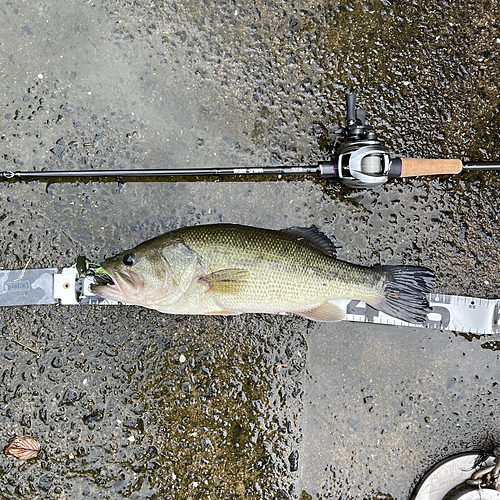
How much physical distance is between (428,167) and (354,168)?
1.91 ft

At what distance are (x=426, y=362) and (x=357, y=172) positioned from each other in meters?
1.57

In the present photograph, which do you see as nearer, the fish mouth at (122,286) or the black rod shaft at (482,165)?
the fish mouth at (122,286)

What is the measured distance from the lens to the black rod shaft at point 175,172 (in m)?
2.58

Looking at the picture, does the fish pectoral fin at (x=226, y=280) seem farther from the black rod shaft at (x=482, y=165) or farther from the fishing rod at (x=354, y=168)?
the black rod shaft at (x=482, y=165)

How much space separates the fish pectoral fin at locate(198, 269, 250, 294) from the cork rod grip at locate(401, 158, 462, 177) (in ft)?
4.31

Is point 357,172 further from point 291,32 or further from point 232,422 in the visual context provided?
point 232,422

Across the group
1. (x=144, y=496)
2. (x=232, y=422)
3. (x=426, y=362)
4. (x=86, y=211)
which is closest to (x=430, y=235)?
(x=426, y=362)

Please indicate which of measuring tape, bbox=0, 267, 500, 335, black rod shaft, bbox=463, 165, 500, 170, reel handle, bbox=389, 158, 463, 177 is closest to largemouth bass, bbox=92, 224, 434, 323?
measuring tape, bbox=0, 267, 500, 335

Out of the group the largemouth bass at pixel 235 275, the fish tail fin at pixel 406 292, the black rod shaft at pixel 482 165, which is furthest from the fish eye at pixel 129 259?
A: the black rod shaft at pixel 482 165

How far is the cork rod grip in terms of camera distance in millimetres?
2576

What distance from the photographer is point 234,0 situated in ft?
9.23

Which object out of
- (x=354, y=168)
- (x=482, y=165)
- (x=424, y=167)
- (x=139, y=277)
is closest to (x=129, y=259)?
(x=139, y=277)

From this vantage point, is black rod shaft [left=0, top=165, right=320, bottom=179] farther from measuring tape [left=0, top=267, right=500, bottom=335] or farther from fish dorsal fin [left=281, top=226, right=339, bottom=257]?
measuring tape [left=0, top=267, right=500, bottom=335]

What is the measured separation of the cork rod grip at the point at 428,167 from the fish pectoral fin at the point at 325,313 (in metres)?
1.03
